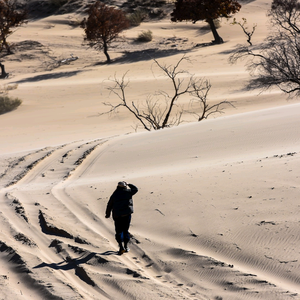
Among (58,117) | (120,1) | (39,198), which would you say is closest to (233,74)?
(58,117)

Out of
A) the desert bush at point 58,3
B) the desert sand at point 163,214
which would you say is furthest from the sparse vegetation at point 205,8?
the desert sand at point 163,214

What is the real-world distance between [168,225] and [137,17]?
37904 millimetres

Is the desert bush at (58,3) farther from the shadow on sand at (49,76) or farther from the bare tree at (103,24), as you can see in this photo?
the shadow on sand at (49,76)

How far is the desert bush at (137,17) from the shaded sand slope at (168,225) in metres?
32.9

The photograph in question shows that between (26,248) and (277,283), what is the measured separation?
11.0ft

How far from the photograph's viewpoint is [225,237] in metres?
5.54

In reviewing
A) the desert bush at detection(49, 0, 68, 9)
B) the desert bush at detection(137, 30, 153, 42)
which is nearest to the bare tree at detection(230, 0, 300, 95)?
the desert bush at detection(137, 30, 153, 42)

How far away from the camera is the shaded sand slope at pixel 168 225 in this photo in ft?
15.1

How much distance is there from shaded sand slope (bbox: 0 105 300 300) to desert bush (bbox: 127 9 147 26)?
3294cm

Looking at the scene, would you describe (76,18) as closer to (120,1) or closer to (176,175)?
(120,1)

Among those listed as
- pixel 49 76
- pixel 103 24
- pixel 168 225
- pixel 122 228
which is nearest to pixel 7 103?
pixel 49 76

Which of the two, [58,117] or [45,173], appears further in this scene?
[58,117]

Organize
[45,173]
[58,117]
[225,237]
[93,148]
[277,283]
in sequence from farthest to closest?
[58,117] → [93,148] → [45,173] → [225,237] → [277,283]

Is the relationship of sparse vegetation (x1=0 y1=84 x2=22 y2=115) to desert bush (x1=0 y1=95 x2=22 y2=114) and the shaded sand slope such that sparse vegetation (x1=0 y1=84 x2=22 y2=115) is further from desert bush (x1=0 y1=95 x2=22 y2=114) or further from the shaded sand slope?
the shaded sand slope
